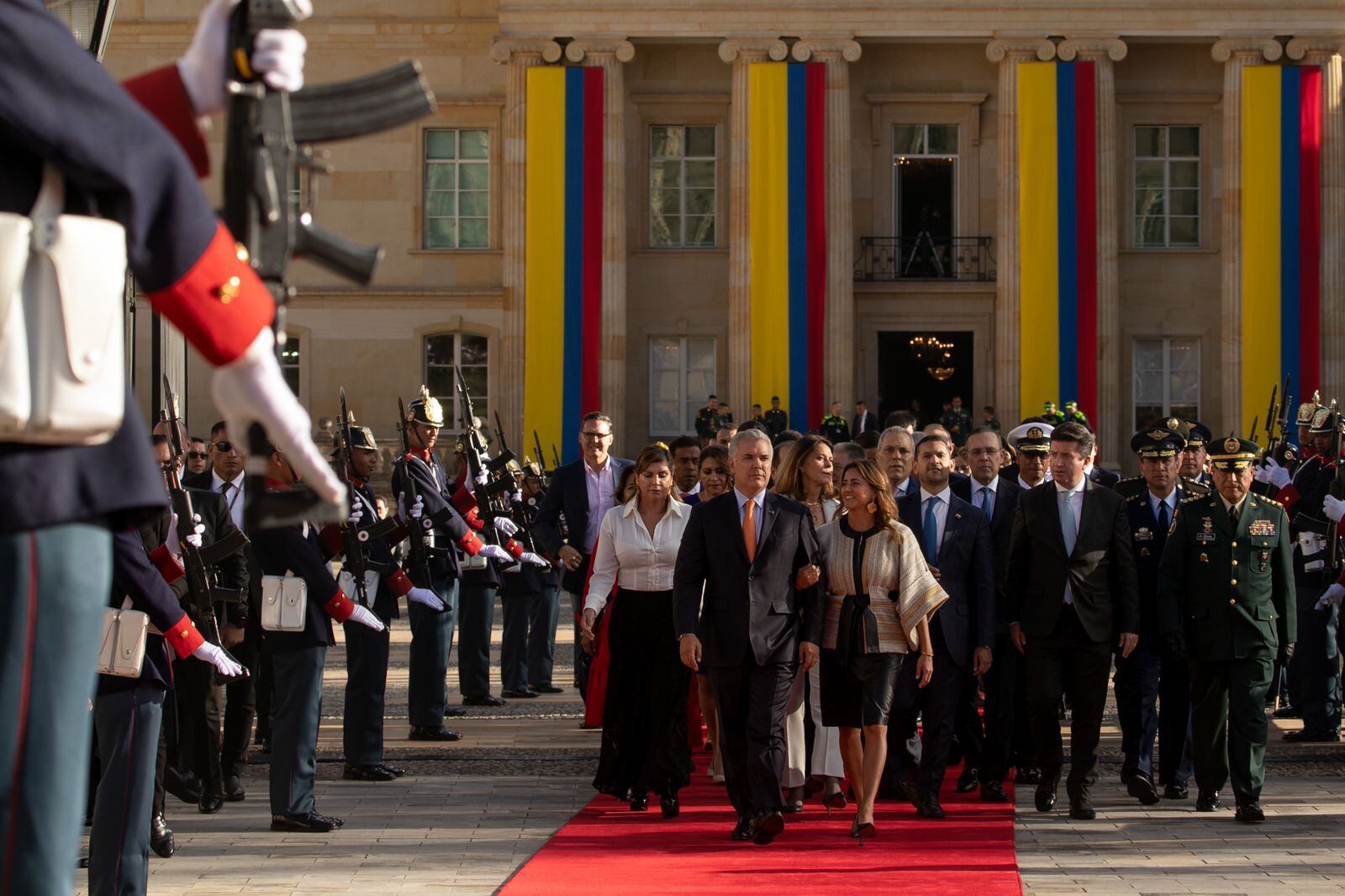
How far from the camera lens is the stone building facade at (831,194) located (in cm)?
3659

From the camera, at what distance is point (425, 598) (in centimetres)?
1159

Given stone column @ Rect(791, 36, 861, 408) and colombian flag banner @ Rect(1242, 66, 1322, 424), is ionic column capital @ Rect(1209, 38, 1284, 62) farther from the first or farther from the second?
stone column @ Rect(791, 36, 861, 408)

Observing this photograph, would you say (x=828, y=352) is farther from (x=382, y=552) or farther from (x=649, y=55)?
(x=382, y=552)

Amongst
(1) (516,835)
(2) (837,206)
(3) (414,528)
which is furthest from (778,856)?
(2) (837,206)

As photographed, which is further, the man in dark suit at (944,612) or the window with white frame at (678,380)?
the window with white frame at (678,380)

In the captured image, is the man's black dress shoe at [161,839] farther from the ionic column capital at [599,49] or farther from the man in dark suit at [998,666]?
the ionic column capital at [599,49]

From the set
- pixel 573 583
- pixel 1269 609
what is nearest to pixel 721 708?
pixel 1269 609

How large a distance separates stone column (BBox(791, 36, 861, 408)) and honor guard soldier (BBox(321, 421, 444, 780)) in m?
25.4

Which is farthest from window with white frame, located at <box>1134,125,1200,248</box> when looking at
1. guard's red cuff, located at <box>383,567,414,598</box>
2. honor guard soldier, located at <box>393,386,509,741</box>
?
guard's red cuff, located at <box>383,567,414,598</box>

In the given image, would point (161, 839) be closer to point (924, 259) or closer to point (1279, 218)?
point (1279, 218)

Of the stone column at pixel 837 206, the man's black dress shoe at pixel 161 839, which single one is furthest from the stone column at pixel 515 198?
the man's black dress shoe at pixel 161 839

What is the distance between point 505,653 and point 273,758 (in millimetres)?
6301

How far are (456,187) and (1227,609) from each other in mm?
30923

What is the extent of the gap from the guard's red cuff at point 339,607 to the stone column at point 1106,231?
28214 mm
